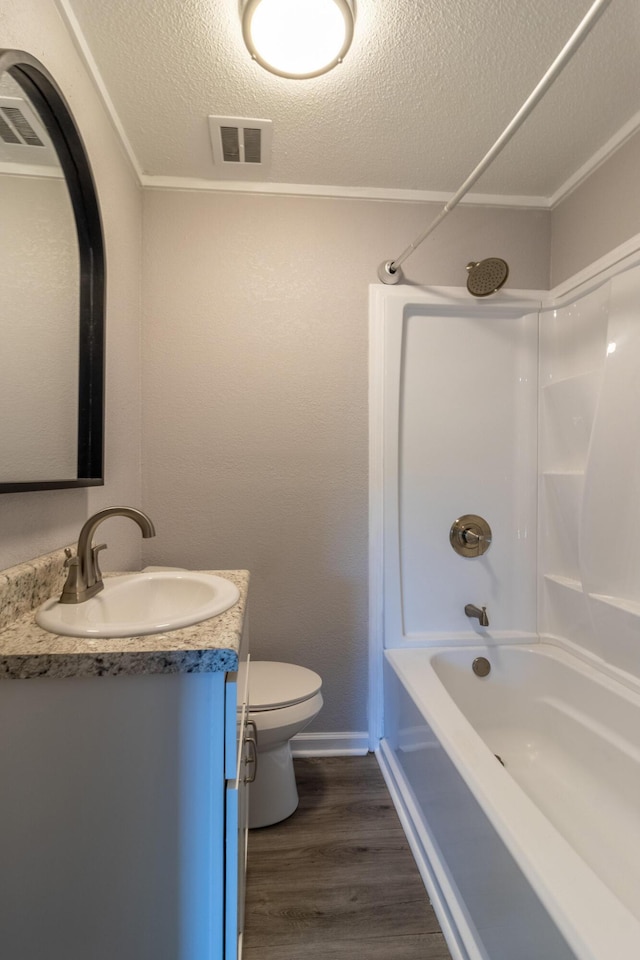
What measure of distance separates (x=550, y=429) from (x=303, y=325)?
3.82 feet

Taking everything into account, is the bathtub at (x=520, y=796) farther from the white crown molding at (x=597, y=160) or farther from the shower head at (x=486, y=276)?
the white crown molding at (x=597, y=160)

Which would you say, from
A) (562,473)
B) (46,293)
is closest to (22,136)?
(46,293)

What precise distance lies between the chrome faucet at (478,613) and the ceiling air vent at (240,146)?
1.97 m

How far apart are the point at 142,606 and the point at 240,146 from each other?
5.31 feet

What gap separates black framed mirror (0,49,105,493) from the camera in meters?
0.87

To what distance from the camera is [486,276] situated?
5.66 ft

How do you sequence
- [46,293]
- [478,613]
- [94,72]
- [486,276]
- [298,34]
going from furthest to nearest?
[478,613]
[486,276]
[94,72]
[298,34]
[46,293]

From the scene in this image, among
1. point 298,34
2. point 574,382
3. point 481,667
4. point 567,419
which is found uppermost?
point 298,34

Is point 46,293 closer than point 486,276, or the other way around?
point 46,293

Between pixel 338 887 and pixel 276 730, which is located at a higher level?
pixel 276 730

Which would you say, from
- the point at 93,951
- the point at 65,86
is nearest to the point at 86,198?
the point at 65,86

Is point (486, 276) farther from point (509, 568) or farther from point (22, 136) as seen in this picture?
point (22, 136)

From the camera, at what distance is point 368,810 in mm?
1505

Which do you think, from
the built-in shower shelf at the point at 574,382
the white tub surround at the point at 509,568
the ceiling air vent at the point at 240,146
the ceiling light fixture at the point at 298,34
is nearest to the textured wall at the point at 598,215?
the white tub surround at the point at 509,568
